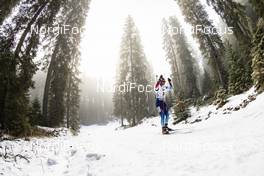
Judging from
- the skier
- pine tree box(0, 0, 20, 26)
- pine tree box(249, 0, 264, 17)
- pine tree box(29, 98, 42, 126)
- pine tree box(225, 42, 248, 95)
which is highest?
pine tree box(0, 0, 20, 26)

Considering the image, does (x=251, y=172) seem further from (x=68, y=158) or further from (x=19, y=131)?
(x=19, y=131)

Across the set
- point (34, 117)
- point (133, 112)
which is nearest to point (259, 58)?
point (34, 117)

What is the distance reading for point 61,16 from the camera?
22.6 m

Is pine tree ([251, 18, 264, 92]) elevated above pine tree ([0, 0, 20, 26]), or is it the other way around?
pine tree ([0, 0, 20, 26])

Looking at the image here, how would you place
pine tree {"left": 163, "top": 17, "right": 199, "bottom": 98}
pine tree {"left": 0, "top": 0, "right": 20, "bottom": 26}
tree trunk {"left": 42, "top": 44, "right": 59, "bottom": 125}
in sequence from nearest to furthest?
1. pine tree {"left": 0, "top": 0, "right": 20, "bottom": 26}
2. tree trunk {"left": 42, "top": 44, "right": 59, "bottom": 125}
3. pine tree {"left": 163, "top": 17, "right": 199, "bottom": 98}

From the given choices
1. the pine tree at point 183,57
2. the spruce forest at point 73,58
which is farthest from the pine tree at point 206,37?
the pine tree at point 183,57

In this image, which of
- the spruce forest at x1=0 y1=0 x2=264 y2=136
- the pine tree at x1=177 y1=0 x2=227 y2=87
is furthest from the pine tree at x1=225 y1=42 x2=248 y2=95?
the pine tree at x1=177 y1=0 x2=227 y2=87

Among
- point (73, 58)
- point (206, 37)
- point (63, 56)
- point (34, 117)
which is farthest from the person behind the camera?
point (73, 58)

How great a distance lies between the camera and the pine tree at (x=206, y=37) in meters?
22.6

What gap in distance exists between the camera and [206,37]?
2330 centimetres

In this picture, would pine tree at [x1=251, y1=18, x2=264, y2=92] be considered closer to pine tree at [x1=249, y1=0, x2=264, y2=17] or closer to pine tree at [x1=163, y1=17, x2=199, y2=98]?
pine tree at [x1=249, y1=0, x2=264, y2=17]

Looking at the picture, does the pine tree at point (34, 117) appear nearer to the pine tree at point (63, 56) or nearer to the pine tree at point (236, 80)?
the pine tree at point (63, 56)

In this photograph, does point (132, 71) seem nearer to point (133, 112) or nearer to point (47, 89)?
point (133, 112)

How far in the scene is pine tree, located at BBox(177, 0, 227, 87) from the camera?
22.6 metres
